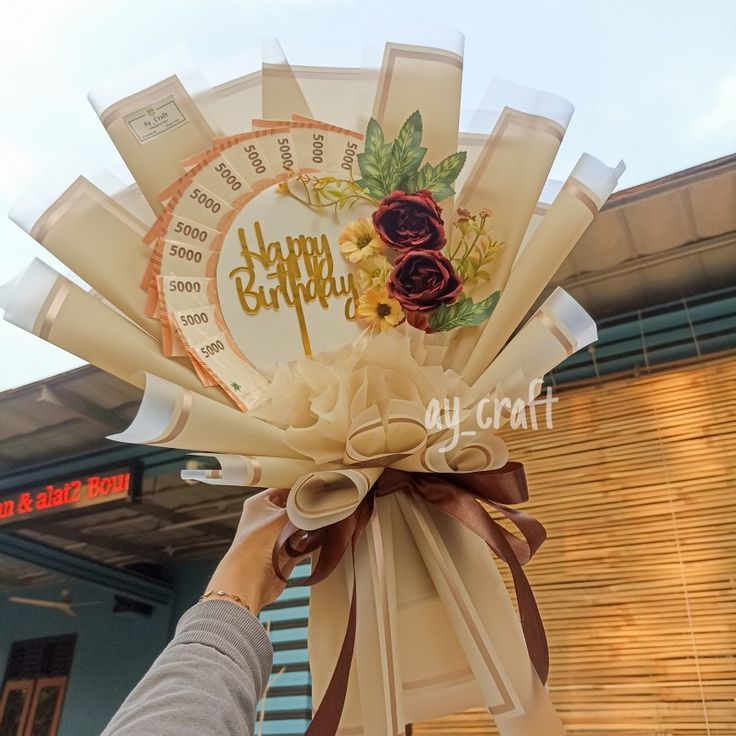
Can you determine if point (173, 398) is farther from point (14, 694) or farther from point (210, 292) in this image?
point (14, 694)

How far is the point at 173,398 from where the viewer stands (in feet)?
1.62

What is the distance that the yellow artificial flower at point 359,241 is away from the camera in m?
0.62

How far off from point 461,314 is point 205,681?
35cm

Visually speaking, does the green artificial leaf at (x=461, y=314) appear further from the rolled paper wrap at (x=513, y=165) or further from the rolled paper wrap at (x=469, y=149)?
the rolled paper wrap at (x=469, y=149)

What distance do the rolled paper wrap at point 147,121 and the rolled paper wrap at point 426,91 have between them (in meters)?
0.19

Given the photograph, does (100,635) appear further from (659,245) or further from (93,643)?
(659,245)

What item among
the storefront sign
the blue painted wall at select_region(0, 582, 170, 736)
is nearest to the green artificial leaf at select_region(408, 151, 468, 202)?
the storefront sign

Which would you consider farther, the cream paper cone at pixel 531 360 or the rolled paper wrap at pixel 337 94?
the rolled paper wrap at pixel 337 94

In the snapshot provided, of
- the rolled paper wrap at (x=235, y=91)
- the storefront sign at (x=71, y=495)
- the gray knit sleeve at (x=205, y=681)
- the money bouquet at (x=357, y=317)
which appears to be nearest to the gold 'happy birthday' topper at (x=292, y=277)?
the money bouquet at (x=357, y=317)

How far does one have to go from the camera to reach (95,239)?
0.61m

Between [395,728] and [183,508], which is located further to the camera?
[183,508]

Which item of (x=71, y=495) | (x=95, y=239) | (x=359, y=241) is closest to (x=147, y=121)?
(x=95, y=239)

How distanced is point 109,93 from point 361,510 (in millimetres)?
444

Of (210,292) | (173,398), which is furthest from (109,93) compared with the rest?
(173,398)
